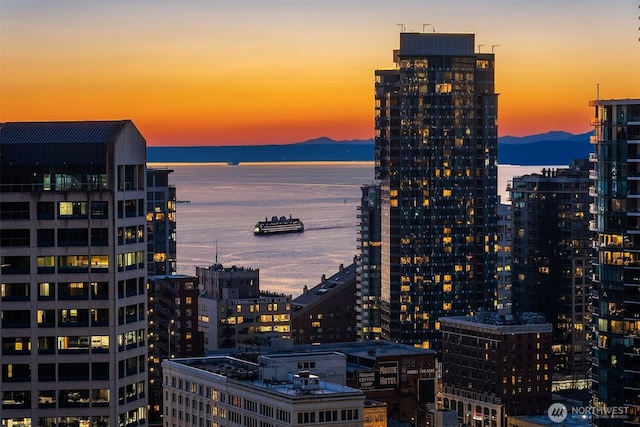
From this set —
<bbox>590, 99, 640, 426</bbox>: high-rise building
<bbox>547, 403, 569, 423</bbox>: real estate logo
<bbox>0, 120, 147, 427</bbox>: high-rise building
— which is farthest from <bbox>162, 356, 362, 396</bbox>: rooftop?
<bbox>0, 120, 147, 427</bbox>: high-rise building

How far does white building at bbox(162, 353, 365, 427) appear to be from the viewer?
125375 millimetres

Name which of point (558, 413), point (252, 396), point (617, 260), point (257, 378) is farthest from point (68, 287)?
point (558, 413)

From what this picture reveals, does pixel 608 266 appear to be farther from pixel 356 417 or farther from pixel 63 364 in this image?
pixel 63 364

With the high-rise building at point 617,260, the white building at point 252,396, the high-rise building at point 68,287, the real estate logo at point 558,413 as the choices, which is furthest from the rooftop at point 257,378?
the high-rise building at point 68,287

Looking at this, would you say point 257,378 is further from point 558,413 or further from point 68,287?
point 68,287

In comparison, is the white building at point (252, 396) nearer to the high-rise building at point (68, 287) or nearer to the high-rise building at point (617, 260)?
the high-rise building at point (617, 260)

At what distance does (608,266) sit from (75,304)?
5090cm

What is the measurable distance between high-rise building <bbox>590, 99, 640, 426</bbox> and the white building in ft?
63.6

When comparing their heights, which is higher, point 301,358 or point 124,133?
point 124,133

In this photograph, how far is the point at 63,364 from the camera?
82.8 meters

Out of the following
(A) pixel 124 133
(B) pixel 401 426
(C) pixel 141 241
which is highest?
(A) pixel 124 133

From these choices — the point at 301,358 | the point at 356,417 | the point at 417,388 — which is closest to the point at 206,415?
the point at 301,358

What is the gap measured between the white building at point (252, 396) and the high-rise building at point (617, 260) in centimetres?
1939

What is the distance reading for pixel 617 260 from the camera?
121m
